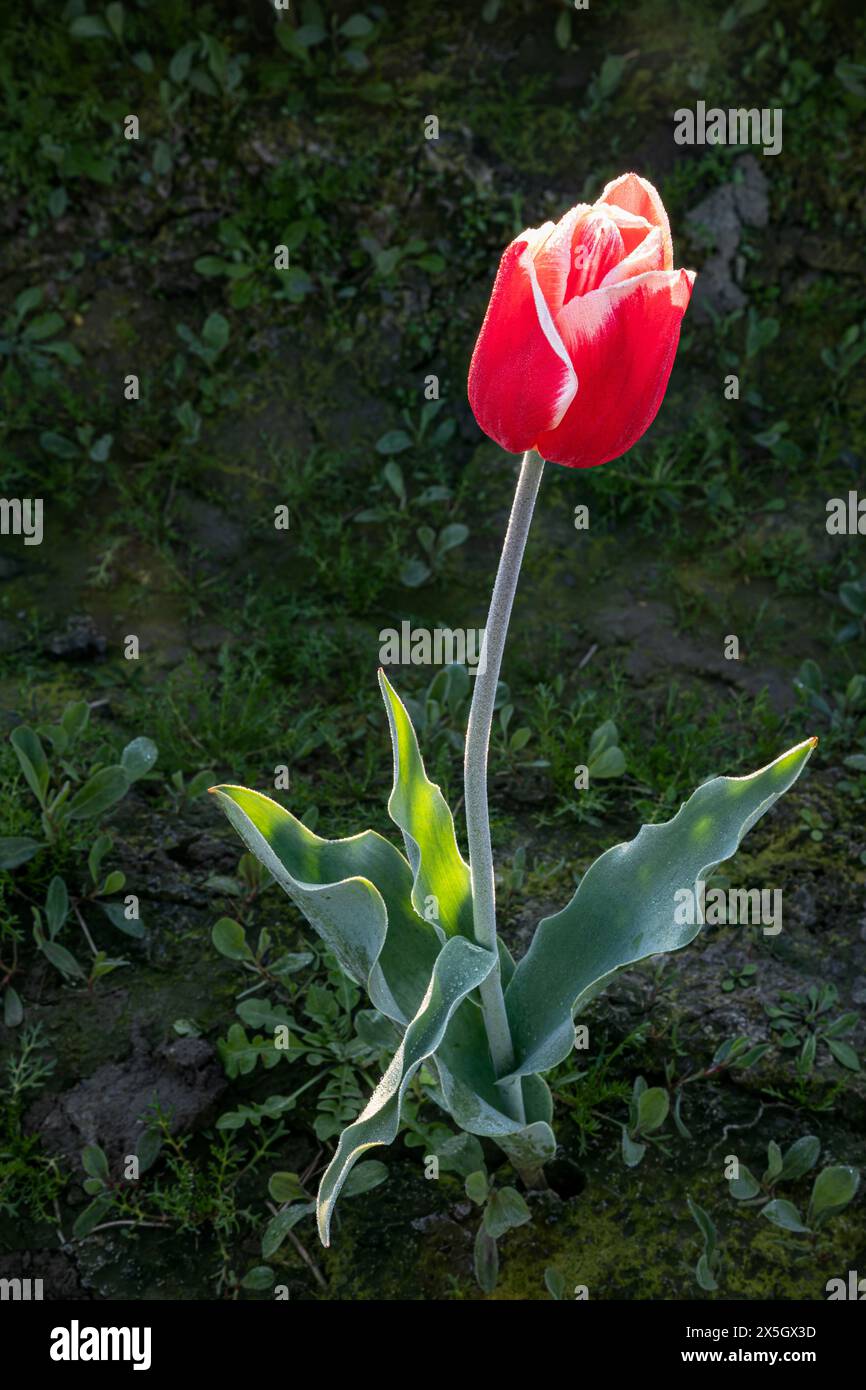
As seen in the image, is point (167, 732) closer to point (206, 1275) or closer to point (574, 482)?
point (206, 1275)

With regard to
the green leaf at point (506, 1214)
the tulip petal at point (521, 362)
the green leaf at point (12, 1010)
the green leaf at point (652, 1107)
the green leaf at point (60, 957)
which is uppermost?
the tulip petal at point (521, 362)

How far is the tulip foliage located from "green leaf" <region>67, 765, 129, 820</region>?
3.20 feet

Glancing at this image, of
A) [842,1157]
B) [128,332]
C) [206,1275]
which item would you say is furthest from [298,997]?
[128,332]

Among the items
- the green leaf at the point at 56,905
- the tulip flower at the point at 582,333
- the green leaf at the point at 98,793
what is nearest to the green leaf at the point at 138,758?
the green leaf at the point at 98,793

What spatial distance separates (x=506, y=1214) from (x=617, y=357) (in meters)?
1.65

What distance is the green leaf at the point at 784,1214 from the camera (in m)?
2.70

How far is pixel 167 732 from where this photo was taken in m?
3.64

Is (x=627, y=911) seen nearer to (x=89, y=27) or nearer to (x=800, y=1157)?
(x=800, y=1157)

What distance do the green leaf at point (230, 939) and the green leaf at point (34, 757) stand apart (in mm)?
541

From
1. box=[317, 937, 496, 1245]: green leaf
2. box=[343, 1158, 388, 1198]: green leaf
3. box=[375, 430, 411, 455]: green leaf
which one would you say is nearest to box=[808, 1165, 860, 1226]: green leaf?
box=[343, 1158, 388, 1198]: green leaf

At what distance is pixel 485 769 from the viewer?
2279 millimetres

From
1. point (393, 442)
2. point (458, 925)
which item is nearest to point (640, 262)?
point (458, 925)

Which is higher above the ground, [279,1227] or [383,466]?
[383,466]

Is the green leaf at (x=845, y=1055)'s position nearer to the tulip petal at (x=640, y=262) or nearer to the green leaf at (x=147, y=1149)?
the green leaf at (x=147, y=1149)
